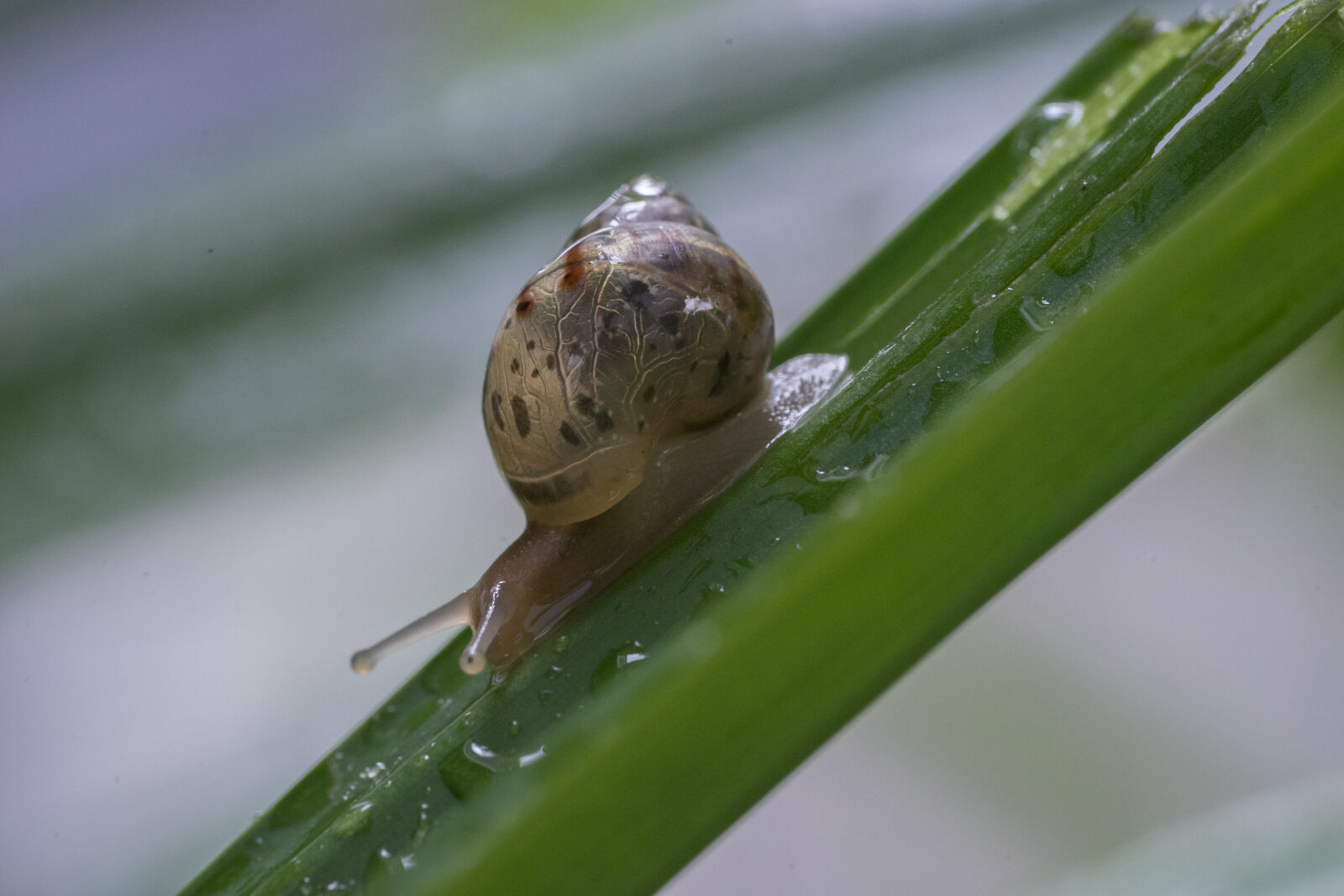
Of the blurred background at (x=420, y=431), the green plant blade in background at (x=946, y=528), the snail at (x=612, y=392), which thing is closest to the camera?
the green plant blade in background at (x=946, y=528)

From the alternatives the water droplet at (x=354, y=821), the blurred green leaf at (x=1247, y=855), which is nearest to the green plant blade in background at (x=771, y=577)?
the water droplet at (x=354, y=821)


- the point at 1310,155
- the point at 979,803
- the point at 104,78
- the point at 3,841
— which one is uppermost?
the point at 104,78

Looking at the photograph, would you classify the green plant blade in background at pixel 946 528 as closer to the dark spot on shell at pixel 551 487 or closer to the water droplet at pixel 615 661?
the water droplet at pixel 615 661

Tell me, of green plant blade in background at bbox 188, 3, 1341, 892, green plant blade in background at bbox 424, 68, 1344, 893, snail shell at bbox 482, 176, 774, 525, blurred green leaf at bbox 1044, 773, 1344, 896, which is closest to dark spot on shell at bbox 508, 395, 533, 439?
snail shell at bbox 482, 176, 774, 525

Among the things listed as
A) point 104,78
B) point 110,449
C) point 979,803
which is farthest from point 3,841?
point 979,803

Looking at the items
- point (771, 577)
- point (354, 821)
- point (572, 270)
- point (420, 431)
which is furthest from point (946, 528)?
point (420, 431)

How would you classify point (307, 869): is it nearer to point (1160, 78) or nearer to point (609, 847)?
point (609, 847)

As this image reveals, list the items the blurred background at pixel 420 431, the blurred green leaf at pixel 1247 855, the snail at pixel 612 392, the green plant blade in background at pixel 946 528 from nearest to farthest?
the green plant blade in background at pixel 946 528, the snail at pixel 612 392, the blurred green leaf at pixel 1247 855, the blurred background at pixel 420 431
